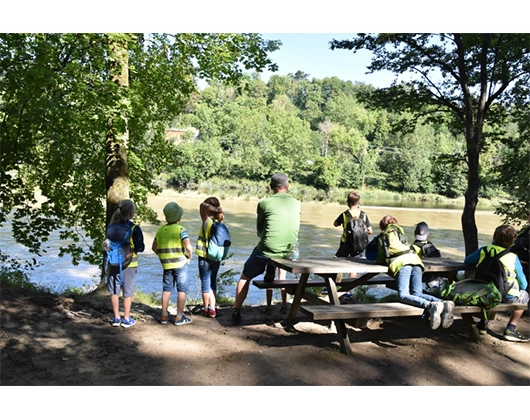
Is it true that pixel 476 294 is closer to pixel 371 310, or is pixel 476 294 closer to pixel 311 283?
pixel 371 310

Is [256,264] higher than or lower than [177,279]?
higher

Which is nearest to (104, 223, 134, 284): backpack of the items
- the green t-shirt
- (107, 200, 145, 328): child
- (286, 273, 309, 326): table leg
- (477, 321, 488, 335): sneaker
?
(107, 200, 145, 328): child

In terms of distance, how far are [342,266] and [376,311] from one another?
708 mm

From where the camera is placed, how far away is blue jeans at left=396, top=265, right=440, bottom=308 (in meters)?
5.14

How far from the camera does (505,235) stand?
5.23 meters

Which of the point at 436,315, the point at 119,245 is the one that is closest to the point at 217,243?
the point at 119,245

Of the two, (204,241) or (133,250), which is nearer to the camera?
(133,250)

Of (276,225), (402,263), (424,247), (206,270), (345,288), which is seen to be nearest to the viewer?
(402,263)

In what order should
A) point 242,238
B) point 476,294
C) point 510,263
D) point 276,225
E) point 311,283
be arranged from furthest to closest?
point 242,238
point 311,283
point 276,225
point 510,263
point 476,294

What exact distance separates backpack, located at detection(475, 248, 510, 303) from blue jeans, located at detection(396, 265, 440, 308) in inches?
26.3

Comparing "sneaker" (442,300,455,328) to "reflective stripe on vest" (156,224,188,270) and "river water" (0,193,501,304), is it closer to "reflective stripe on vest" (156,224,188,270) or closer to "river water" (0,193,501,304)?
"reflective stripe on vest" (156,224,188,270)

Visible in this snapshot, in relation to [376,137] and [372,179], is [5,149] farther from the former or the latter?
[376,137]

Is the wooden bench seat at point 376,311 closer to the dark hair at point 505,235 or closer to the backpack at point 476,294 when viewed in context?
the backpack at point 476,294

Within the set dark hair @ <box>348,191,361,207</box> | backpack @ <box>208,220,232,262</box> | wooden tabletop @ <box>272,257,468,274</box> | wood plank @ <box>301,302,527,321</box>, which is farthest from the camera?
dark hair @ <box>348,191,361,207</box>
